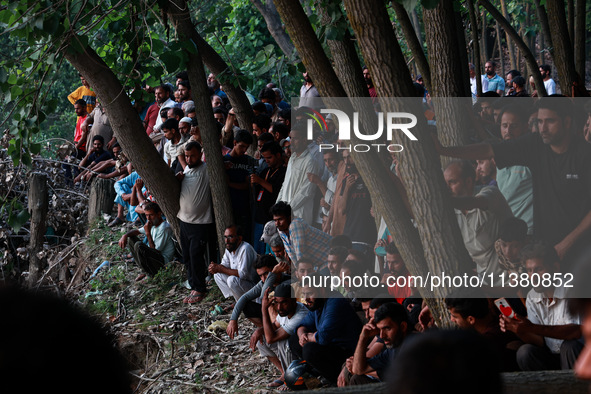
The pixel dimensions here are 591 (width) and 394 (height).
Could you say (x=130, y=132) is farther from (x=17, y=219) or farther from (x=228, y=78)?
(x=17, y=219)

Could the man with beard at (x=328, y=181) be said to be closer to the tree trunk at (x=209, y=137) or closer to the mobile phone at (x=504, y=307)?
the tree trunk at (x=209, y=137)

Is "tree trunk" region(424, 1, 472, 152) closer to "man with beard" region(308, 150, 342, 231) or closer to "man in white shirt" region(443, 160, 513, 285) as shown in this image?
"man in white shirt" region(443, 160, 513, 285)

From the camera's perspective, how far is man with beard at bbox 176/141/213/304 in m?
8.10

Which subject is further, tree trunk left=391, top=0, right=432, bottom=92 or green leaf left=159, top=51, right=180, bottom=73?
green leaf left=159, top=51, right=180, bottom=73

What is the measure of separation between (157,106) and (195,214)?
3546 mm

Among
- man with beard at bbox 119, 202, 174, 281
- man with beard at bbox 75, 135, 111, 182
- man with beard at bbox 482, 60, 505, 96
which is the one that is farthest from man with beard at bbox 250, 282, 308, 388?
man with beard at bbox 482, 60, 505, 96

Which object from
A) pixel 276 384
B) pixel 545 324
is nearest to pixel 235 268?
pixel 276 384

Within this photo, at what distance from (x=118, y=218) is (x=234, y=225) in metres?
3.46

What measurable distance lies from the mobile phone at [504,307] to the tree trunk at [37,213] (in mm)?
7469

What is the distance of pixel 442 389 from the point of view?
1.45m

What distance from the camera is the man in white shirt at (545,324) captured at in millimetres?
4109

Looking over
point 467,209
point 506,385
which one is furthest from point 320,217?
point 506,385

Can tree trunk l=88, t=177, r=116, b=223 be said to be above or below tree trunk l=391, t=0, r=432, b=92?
above

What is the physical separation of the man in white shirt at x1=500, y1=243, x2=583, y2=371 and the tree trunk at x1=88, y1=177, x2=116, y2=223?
7756 millimetres
